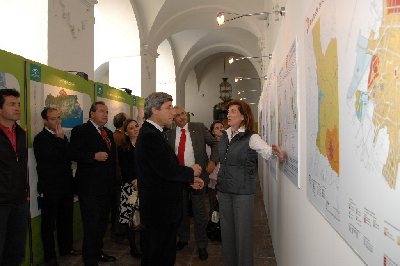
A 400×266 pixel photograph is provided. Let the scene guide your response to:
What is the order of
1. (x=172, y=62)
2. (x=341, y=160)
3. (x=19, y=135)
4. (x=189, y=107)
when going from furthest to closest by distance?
(x=189, y=107)
(x=172, y=62)
(x=19, y=135)
(x=341, y=160)

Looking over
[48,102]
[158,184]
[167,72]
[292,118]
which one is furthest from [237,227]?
[167,72]

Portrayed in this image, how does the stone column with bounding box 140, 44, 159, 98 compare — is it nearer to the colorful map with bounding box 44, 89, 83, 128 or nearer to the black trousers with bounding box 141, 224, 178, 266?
the colorful map with bounding box 44, 89, 83, 128

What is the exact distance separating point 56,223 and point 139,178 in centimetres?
225

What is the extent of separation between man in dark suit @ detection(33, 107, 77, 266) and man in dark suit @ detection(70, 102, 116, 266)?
0.29 m

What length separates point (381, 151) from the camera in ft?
2.83

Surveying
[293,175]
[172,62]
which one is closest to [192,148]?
[293,175]

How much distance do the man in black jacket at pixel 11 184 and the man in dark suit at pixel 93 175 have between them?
25.3 inches

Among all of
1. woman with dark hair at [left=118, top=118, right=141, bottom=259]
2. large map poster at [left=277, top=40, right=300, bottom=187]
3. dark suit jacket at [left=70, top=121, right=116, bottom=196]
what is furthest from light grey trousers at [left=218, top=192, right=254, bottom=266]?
woman with dark hair at [left=118, top=118, right=141, bottom=259]

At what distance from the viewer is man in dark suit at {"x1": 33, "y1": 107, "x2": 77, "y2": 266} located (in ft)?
12.4

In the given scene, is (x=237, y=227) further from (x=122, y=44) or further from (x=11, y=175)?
(x=122, y=44)

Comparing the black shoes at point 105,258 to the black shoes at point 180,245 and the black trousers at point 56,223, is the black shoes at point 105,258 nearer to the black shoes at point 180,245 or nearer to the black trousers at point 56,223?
the black trousers at point 56,223

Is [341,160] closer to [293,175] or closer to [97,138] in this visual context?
[293,175]

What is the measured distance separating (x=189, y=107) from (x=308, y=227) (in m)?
24.7

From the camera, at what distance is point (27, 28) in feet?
18.6
